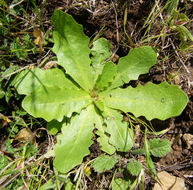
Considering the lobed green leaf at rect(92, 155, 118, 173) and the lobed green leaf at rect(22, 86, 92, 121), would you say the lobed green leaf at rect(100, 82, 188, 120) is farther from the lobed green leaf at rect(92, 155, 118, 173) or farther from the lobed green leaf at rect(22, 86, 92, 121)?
the lobed green leaf at rect(92, 155, 118, 173)

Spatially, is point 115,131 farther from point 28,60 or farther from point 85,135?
point 28,60

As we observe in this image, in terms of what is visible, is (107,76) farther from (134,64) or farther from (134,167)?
(134,167)

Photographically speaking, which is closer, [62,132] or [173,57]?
[62,132]

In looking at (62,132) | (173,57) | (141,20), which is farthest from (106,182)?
(141,20)

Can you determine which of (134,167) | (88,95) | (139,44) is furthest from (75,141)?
(139,44)

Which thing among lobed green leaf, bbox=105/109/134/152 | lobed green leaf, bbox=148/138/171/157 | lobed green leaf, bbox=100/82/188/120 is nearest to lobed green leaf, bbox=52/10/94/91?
lobed green leaf, bbox=100/82/188/120
